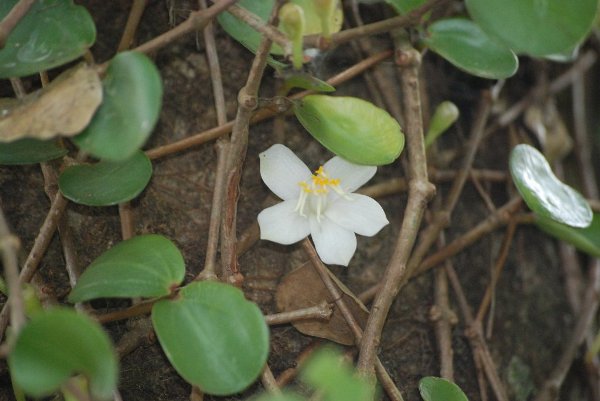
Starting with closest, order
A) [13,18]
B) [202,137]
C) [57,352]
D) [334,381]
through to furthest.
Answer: [334,381] < [57,352] < [13,18] < [202,137]

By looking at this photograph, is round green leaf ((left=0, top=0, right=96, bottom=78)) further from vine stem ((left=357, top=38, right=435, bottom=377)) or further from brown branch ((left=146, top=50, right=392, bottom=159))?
vine stem ((left=357, top=38, right=435, bottom=377))

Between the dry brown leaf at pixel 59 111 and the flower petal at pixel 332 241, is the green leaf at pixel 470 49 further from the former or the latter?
the dry brown leaf at pixel 59 111

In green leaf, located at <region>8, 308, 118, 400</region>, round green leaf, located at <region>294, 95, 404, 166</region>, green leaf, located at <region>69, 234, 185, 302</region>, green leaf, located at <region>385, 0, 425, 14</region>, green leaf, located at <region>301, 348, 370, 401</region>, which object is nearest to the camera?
green leaf, located at <region>301, 348, 370, 401</region>

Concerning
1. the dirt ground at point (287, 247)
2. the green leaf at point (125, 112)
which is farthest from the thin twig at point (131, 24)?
the green leaf at point (125, 112)

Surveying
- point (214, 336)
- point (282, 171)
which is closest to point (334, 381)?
point (214, 336)

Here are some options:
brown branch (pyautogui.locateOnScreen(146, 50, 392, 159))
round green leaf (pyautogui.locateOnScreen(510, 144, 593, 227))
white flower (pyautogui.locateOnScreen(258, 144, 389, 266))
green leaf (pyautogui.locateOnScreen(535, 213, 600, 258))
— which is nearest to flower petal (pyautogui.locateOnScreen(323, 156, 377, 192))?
white flower (pyautogui.locateOnScreen(258, 144, 389, 266))

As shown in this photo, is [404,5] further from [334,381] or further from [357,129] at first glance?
[334,381]
